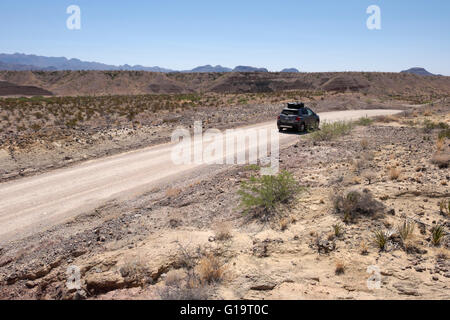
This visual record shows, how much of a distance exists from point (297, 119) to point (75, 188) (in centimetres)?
1413

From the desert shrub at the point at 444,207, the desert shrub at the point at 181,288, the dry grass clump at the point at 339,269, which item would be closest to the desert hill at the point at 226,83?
the desert shrub at the point at 444,207

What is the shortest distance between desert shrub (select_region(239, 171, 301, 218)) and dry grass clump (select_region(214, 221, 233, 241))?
0.99 meters

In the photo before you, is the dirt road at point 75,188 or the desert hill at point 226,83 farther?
the desert hill at point 226,83

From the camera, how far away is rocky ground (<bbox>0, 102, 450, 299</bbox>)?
17.0 feet

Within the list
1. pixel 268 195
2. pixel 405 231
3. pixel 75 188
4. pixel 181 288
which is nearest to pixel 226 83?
pixel 75 188

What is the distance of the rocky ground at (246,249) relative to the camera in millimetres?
5191

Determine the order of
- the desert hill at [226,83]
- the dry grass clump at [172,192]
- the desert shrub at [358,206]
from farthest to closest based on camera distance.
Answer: the desert hill at [226,83], the dry grass clump at [172,192], the desert shrub at [358,206]

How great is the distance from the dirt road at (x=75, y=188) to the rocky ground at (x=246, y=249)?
0.79 m

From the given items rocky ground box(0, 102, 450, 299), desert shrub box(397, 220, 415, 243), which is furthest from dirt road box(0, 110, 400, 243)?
desert shrub box(397, 220, 415, 243)

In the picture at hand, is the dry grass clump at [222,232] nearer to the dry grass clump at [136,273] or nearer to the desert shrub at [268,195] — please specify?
the desert shrub at [268,195]

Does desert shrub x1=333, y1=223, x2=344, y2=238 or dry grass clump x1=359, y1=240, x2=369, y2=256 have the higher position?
desert shrub x1=333, y1=223, x2=344, y2=238

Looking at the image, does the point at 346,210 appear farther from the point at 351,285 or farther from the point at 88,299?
the point at 88,299

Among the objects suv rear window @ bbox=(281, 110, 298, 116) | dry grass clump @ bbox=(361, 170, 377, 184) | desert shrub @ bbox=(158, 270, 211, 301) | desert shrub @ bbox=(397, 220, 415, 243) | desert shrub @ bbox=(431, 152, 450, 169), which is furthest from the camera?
suv rear window @ bbox=(281, 110, 298, 116)

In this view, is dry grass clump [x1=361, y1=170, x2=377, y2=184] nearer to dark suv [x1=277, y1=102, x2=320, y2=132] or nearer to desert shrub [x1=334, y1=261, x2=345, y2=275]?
desert shrub [x1=334, y1=261, x2=345, y2=275]
